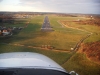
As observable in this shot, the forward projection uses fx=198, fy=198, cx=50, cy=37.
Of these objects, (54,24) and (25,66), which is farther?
(54,24)

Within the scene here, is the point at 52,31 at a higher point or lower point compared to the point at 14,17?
lower

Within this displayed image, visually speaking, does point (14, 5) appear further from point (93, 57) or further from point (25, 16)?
point (93, 57)

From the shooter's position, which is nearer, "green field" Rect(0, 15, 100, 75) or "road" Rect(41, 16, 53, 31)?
"green field" Rect(0, 15, 100, 75)

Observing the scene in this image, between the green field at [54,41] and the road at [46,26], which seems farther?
the road at [46,26]

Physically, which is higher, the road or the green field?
the road

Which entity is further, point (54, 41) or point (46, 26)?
point (46, 26)

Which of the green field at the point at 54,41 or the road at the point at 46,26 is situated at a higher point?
the road at the point at 46,26

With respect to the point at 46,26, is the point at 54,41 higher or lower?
lower

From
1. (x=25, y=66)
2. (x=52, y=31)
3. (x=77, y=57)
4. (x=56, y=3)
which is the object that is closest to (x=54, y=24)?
(x=52, y=31)
